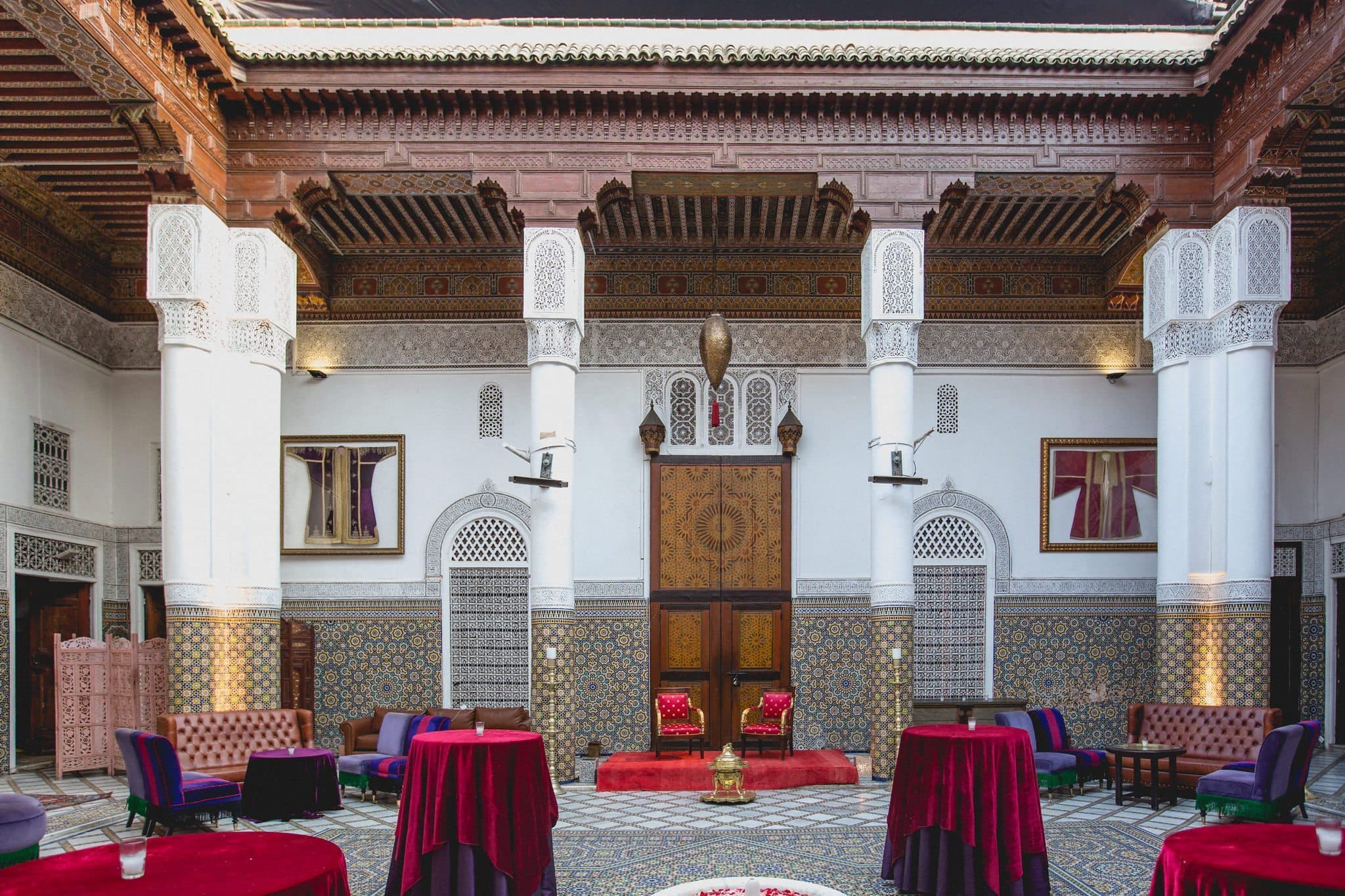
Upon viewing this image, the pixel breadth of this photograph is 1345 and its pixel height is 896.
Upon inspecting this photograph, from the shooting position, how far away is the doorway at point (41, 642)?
31.6 feet

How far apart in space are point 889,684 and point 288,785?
4.07 metres

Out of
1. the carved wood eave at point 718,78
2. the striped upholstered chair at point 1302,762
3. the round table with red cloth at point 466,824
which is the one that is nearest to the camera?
the round table with red cloth at point 466,824

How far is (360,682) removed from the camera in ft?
31.8

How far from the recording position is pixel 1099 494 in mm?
9898

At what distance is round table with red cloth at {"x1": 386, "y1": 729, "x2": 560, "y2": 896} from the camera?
435cm

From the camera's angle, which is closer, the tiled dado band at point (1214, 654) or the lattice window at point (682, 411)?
the tiled dado band at point (1214, 654)

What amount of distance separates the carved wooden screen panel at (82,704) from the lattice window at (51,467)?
3.98 ft

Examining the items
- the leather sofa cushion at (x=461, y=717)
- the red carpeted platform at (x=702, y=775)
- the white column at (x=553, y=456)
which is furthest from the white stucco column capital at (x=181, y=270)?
the red carpeted platform at (x=702, y=775)

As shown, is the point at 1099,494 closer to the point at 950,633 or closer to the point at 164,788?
the point at 950,633

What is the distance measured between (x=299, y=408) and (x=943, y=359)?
5.76 m

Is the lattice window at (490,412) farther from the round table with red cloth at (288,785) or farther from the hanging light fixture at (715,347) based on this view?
the round table with red cloth at (288,785)

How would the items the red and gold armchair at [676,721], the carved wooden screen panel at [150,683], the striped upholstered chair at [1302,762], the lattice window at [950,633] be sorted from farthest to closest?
the lattice window at [950,633] < the carved wooden screen panel at [150,683] < the red and gold armchair at [676,721] < the striped upholstered chair at [1302,762]

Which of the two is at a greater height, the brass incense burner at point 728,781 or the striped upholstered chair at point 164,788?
the striped upholstered chair at point 164,788

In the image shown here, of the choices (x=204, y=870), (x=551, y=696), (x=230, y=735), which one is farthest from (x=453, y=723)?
(x=204, y=870)
